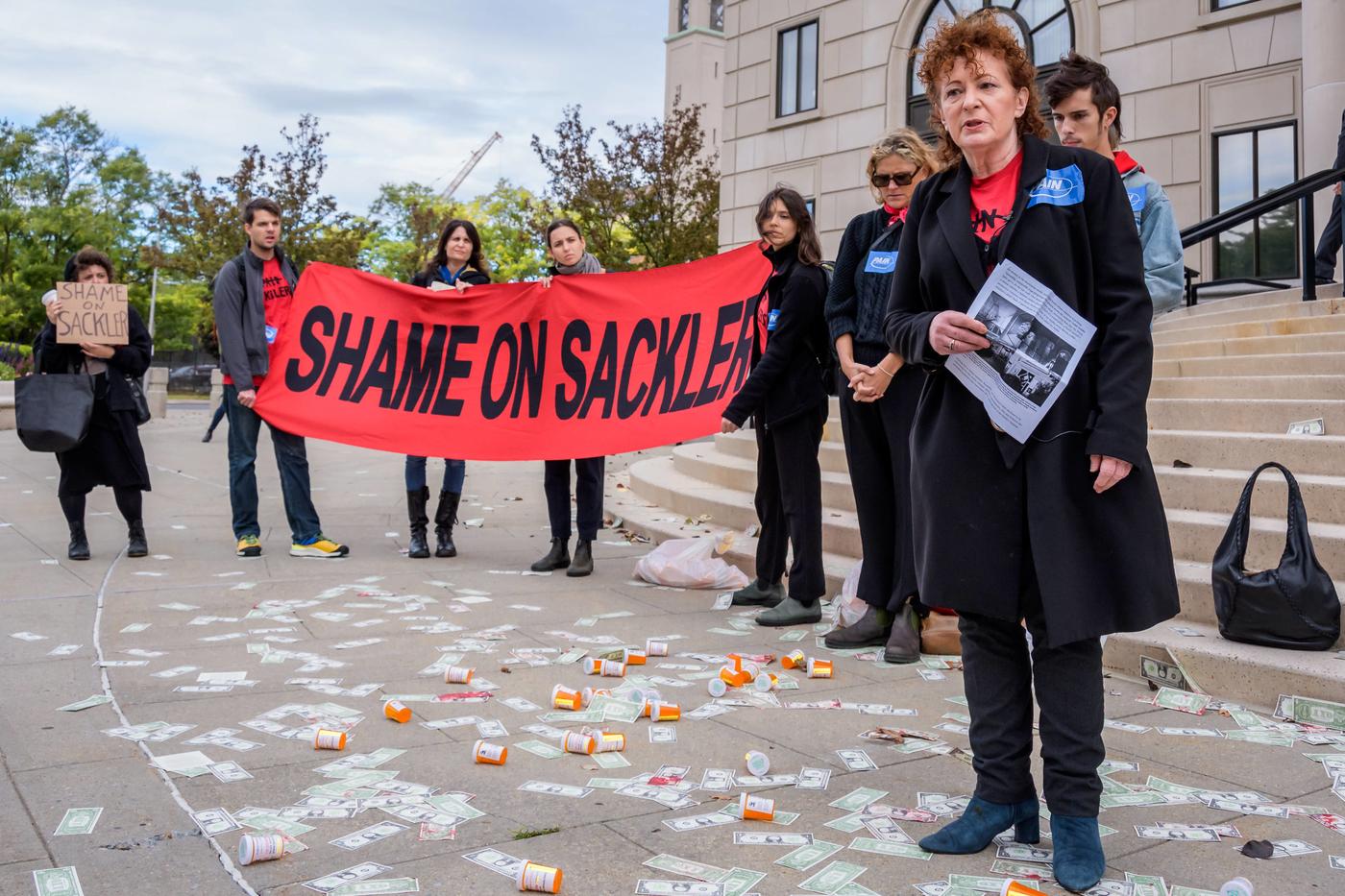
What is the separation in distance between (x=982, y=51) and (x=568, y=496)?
17.2 feet

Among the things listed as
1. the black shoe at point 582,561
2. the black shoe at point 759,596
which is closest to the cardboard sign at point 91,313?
the black shoe at point 582,561

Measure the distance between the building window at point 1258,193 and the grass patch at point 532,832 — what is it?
15.4 m

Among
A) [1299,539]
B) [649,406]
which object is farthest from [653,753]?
[649,406]

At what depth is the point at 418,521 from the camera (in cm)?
821

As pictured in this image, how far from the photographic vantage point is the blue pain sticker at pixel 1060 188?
2920 millimetres

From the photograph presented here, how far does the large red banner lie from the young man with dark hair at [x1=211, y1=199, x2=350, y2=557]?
145 mm

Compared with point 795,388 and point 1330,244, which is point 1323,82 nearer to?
point 1330,244

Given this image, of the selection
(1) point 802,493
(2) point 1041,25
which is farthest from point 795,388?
(2) point 1041,25

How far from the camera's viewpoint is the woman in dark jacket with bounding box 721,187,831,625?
6027 mm

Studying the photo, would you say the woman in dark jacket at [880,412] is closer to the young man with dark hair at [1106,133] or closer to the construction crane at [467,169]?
the young man with dark hair at [1106,133]

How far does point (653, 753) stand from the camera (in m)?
3.96

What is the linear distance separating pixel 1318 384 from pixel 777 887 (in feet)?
18.2

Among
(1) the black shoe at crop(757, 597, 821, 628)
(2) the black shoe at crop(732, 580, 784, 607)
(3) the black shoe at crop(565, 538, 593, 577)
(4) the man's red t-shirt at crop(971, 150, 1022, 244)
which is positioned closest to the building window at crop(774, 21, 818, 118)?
(3) the black shoe at crop(565, 538, 593, 577)

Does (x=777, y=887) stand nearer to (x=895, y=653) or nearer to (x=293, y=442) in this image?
(x=895, y=653)
